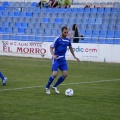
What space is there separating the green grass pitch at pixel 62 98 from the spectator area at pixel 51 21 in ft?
38.9

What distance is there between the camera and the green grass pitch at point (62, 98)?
1125 centimetres

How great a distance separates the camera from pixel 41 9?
3922 cm

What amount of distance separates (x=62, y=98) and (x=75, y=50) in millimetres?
17142

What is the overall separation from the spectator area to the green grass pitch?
A: 11.9m

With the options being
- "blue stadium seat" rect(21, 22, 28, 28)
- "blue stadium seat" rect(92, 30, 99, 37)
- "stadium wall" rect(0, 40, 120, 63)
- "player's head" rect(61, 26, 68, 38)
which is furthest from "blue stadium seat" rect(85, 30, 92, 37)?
"player's head" rect(61, 26, 68, 38)

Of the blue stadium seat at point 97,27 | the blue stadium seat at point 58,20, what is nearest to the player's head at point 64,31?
the blue stadium seat at point 97,27

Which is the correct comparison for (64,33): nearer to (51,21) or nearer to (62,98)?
(62,98)

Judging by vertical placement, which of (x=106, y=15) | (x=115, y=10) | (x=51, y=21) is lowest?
(x=51, y=21)

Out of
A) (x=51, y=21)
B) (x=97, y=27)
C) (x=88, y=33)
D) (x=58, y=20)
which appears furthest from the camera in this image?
(x=51, y=21)

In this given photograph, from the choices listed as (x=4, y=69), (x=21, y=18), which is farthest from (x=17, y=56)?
(x=4, y=69)

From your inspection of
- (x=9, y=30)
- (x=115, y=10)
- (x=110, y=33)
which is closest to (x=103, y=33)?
(x=110, y=33)

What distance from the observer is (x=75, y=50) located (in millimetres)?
31266

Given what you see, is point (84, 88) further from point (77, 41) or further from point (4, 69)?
point (77, 41)

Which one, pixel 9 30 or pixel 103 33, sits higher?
pixel 103 33
